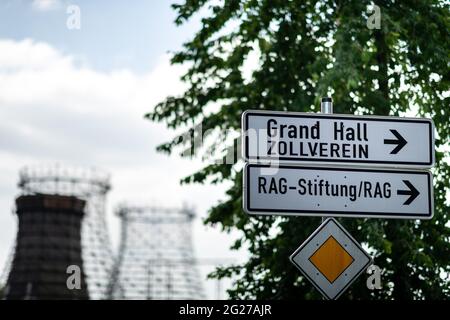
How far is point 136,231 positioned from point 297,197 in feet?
362

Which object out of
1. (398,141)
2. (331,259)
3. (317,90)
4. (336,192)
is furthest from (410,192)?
(317,90)

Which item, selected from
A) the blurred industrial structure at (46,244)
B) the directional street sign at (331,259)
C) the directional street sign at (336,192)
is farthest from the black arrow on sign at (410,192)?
the blurred industrial structure at (46,244)

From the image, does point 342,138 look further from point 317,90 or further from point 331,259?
point 317,90

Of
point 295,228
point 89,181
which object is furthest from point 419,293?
point 89,181

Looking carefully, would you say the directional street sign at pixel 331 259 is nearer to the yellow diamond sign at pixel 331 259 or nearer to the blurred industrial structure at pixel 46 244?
the yellow diamond sign at pixel 331 259

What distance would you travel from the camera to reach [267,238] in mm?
17281

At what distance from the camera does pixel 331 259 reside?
7121 millimetres

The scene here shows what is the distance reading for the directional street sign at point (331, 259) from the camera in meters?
6.99

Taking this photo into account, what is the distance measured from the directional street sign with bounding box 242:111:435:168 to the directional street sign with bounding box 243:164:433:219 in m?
0.11

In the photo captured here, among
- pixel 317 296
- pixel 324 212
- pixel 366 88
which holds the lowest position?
pixel 317 296

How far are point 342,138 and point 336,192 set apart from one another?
1.67 feet

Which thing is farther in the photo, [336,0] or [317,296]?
[336,0]

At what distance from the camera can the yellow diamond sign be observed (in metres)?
7.06
